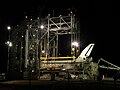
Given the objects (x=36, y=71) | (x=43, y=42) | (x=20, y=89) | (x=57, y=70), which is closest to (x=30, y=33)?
(x=43, y=42)

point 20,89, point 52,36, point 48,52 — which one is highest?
point 52,36

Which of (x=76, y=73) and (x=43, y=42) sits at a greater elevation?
(x=43, y=42)

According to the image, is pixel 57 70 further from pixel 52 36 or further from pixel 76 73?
A: pixel 52 36

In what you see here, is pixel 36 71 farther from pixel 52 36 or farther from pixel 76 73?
pixel 52 36

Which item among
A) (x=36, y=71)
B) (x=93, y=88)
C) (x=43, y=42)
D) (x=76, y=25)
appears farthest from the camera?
(x=43, y=42)

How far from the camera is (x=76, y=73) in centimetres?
5434

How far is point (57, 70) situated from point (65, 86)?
2735 cm

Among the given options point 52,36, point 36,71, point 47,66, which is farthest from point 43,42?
point 36,71

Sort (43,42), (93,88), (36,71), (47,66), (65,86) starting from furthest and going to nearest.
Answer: (43,42)
(47,66)
(36,71)
(65,86)
(93,88)

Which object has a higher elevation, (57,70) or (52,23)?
(52,23)

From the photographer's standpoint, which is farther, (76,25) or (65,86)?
(76,25)

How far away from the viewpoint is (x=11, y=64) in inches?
2124

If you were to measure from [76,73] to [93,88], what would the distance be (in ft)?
96.8

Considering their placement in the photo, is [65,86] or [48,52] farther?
[48,52]
